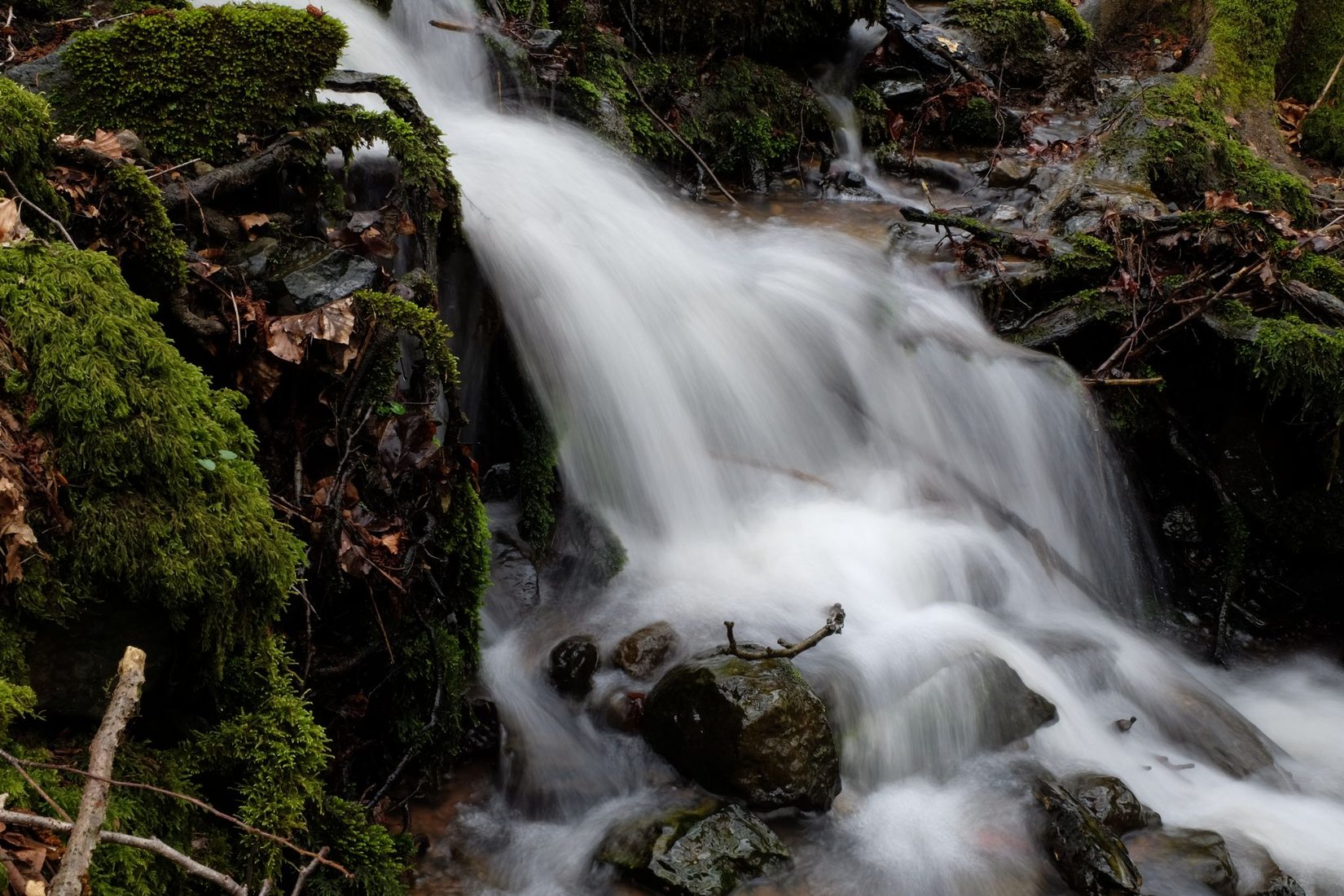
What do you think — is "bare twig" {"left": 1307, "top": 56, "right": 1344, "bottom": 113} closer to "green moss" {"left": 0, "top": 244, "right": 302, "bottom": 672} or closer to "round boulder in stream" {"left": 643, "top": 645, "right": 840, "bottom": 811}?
"round boulder in stream" {"left": 643, "top": 645, "right": 840, "bottom": 811}

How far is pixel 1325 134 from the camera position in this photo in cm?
959

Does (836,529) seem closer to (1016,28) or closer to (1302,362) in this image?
(1302,362)

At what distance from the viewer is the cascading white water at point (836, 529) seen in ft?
11.7

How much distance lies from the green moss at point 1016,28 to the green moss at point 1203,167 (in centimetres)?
215

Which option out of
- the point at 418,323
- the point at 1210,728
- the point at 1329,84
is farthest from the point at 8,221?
the point at 1329,84

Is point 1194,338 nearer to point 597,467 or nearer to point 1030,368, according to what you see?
point 1030,368

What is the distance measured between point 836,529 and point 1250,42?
8.03 meters

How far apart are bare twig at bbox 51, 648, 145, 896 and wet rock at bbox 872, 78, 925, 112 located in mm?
8424

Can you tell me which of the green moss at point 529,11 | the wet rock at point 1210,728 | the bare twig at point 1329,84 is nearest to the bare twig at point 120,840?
the wet rock at point 1210,728

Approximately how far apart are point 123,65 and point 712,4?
5.37 metres

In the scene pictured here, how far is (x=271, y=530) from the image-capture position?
2379 mm

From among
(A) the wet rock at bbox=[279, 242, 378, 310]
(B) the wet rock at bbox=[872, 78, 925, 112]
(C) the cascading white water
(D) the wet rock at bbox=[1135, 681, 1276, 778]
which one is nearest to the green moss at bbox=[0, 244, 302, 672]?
(A) the wet rock at bbox=[279, 242, 378, 310]

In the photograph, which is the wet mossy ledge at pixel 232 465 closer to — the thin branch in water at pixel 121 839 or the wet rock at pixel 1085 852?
the thin branch in water at pixel 121 839

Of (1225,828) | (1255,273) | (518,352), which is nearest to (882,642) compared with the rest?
(1225,828)
